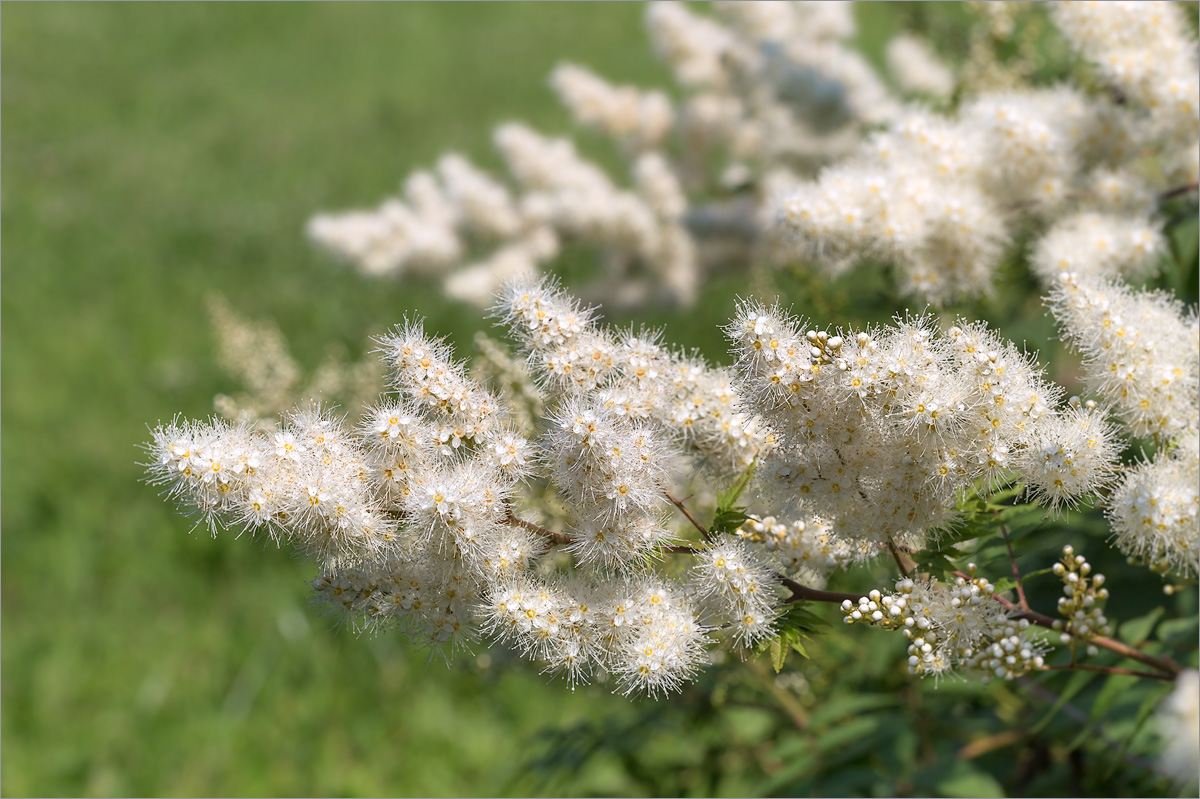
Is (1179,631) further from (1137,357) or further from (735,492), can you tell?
(735,492)

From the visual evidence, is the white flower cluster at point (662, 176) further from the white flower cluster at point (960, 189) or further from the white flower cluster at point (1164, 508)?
the white flower cluster at point (1164, 508)

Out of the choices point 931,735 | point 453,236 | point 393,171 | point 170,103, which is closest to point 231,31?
point 170,103

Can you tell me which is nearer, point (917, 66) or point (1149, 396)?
point (1149, 396)

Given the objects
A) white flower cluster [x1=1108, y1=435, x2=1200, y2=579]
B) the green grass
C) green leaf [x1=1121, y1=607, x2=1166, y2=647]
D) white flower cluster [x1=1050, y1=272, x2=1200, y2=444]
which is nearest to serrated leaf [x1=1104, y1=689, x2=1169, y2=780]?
green leaf [x1=1121, y1=607, x2=1166, y2=647]

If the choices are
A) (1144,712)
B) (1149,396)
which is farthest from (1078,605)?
(1144,712)

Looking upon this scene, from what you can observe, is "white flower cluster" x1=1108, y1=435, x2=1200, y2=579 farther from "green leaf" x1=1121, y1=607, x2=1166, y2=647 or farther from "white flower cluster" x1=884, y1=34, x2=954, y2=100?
"white flower cluster" x1=884, y1=34, x2=954, y2=100

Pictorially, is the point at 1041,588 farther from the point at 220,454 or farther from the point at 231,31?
the point at 231,31
